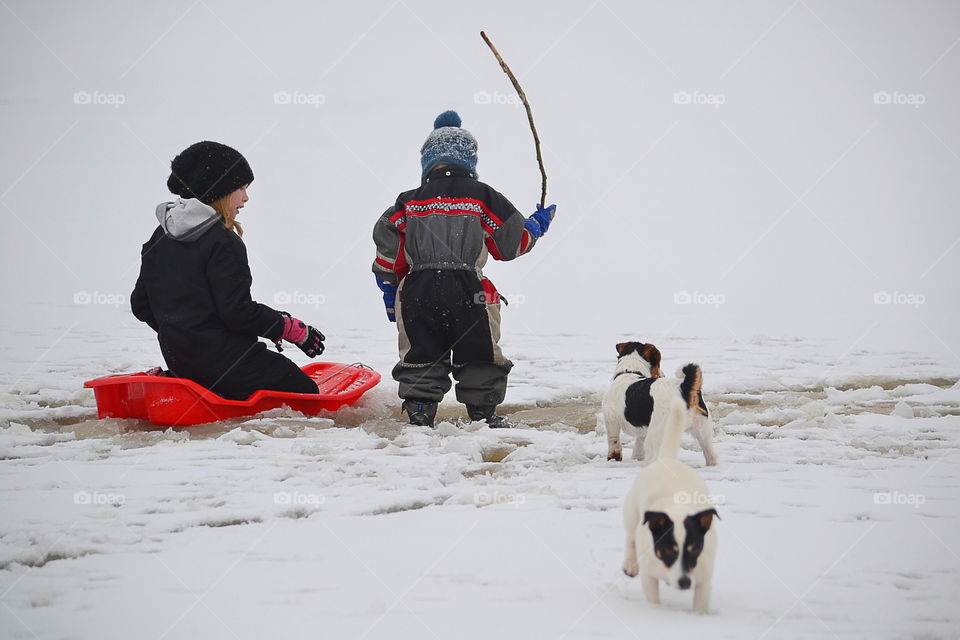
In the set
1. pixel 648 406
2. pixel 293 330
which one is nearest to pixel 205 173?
pixel 293 330

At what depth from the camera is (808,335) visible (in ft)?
33.7

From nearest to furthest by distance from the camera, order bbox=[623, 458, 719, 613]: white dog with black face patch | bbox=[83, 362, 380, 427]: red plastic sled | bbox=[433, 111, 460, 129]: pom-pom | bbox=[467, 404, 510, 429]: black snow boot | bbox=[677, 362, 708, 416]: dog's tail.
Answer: bbox=[623, 458, 719, 613]: white dog with black face patch → bbox=[677, 362, 708, 416]: dog's tail → bbox=[83, 362, 380, 427]: red plastic sled → bbox=[467, 404, 510, 429]: black snow boot → bbox=[433, 111, 460, 129]: pom-pom

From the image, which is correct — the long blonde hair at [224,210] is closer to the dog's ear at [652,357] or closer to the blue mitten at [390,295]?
the blue mitten at [390,295]

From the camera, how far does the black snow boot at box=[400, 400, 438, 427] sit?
15.6ft

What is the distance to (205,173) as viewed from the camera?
4.63 metres

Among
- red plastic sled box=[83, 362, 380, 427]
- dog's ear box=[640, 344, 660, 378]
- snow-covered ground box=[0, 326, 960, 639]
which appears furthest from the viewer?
red plastic sled box=[83, 362, 380, 427]

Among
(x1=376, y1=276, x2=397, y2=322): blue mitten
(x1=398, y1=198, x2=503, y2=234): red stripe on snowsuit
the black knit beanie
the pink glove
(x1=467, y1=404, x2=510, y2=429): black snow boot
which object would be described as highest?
the black knit beanie

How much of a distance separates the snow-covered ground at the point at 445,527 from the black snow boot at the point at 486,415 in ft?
0.84

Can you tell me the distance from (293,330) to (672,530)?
3.27 m

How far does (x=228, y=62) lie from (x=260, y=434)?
48.2 meters

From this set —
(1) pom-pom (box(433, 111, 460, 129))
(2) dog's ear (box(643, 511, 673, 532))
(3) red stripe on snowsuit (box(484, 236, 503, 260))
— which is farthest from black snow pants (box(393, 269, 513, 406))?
(2) dog's ear (box(643, 511, 673, 532))

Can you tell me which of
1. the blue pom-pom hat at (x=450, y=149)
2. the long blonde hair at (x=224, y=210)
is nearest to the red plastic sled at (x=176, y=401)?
the long blonde hair at (x=224, y=210)

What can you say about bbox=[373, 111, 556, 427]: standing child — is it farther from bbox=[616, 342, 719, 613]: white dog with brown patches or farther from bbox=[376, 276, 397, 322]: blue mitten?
bbox=[616, 342, 719, 613]: white dog with brown patches

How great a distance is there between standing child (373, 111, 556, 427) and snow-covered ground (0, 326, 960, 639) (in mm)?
374
